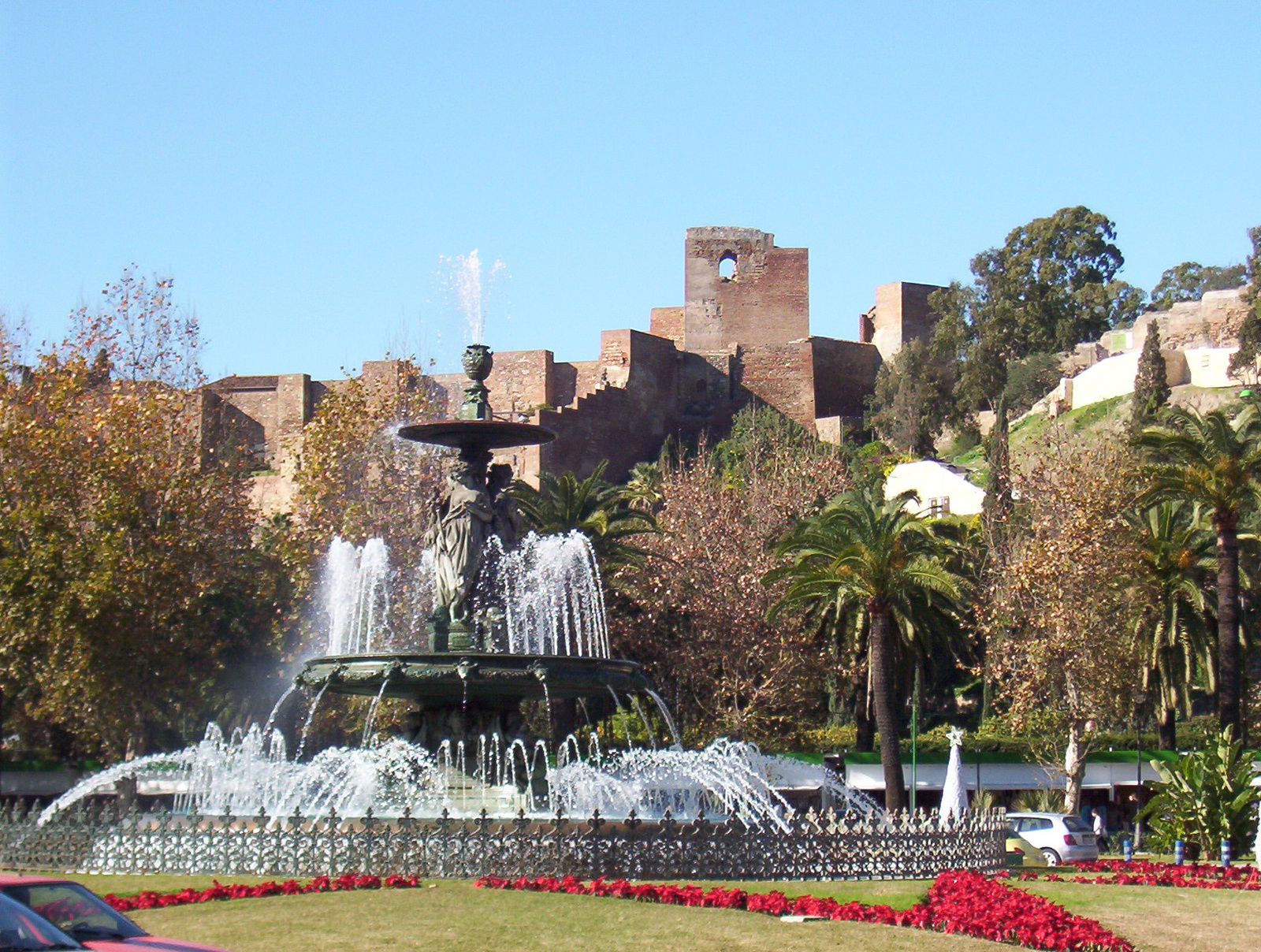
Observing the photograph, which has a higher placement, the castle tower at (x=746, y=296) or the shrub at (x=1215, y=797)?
the castle tower at (x=746, y=296)

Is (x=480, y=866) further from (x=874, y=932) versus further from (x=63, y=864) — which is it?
(x=63, y=864)

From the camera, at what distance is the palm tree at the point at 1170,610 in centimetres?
3123

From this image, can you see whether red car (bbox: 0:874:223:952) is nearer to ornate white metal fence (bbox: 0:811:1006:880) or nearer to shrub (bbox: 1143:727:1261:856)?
A: ornate white metal fence (bbox: 0:811:1006:880)

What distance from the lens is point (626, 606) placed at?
3594 cm

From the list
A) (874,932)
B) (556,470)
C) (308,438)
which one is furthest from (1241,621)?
(556,470)

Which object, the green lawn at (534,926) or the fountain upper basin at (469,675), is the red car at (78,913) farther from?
the fountain upper basin at (469,675)

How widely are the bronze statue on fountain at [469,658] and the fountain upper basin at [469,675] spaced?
1 centimetres

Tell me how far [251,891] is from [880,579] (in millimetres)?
16751

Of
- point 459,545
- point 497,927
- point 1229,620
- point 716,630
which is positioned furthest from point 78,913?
point 716,630

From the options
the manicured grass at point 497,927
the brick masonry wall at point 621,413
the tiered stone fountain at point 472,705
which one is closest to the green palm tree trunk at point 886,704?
the tiered stone fountain at point 472,705

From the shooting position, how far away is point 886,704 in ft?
89.7

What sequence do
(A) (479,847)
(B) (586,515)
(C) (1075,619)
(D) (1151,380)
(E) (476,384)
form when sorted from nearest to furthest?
(A) (479,847), (E) (476,384), (C) (1075,619), (B) (586,515), (D) (1151,380)

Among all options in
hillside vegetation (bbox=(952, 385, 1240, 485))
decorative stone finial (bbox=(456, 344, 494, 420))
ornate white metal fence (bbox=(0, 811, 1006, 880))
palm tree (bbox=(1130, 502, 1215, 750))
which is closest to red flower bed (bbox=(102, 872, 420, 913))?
ornate white metal fence (bbox=(0, 811, 1006, 880))

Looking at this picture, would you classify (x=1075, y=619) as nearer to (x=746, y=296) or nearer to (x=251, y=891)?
(x=251, y=891)
